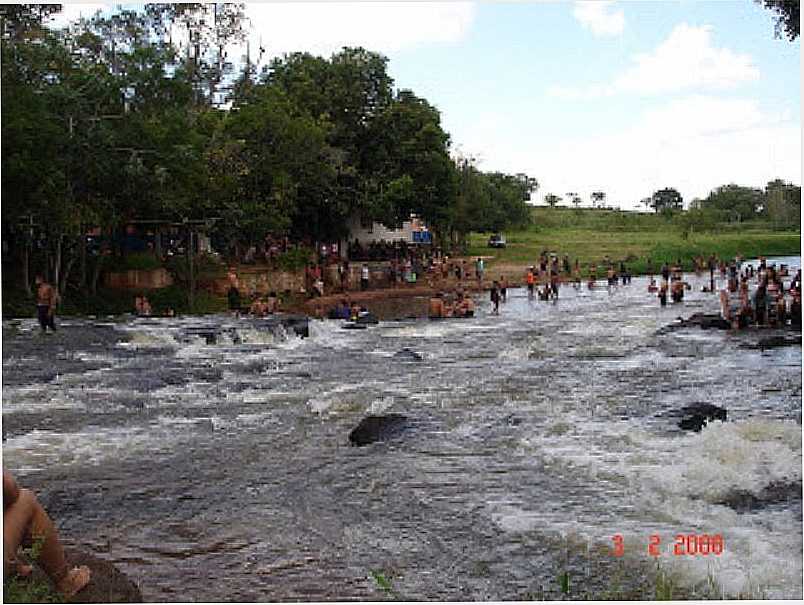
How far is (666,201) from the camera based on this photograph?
56969 mm

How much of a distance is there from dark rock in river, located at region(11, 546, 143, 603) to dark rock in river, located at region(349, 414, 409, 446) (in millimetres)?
4308

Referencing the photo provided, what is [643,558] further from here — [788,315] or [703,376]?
[788,315]

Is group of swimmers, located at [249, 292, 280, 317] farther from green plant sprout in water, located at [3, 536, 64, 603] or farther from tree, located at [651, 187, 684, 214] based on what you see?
tree, located at [651, 187, 684, 214]

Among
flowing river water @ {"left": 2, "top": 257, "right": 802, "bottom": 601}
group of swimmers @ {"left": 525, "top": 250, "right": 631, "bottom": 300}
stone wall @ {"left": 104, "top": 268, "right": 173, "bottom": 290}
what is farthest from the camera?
group of swimmers @ {"left": 525, "top": 250, "right": 631, "bottom": 300}

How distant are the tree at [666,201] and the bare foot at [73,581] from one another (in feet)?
174

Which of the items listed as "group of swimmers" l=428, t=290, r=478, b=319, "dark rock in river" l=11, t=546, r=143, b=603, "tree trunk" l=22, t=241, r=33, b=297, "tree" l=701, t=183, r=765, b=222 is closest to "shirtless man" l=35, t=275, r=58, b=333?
"tree trunk" l=22, t=241, r=33, b=297

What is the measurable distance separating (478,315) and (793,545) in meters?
19.3

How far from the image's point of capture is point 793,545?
592 centimetres

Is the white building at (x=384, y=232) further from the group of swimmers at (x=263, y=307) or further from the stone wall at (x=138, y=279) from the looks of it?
the stone wall at (x=138, y=279)

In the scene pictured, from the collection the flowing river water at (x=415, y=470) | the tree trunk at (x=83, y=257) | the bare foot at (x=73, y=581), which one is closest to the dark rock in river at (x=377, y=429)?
the flowing river water at (x=415, y=470)

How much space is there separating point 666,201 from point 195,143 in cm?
4112

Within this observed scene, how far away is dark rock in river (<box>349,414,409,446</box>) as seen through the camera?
9172 mm

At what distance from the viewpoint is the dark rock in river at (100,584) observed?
4492mm

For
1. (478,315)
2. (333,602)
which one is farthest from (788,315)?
(333,602)
